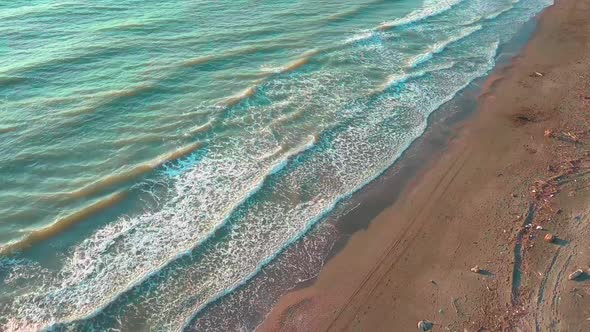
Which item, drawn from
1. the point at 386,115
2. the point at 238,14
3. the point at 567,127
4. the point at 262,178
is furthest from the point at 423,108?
the point at 238,14

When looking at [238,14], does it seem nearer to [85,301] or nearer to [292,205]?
[292,205]

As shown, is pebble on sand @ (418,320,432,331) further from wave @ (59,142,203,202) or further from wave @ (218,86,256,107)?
wave @ (218,86,256,107)

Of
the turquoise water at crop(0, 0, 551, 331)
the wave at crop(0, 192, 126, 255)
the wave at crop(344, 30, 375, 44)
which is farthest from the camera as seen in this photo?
the wave at crop(344, 30, 375, 44)

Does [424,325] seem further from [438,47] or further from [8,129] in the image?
[438,47]

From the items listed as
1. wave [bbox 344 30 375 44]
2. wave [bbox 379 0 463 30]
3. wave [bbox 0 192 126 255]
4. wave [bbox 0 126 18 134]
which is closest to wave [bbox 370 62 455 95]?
wave [bbox 344 30 375 44]

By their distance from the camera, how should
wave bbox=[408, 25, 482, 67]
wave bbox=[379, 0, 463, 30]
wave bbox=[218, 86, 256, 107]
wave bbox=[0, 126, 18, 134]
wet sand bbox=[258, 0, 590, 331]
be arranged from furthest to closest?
wave bbox=[379, 0, 463, 30] < wave bbox=[408, 25, 482, 67] < wave bbox=[218, 86, 256, 107] < wave bbox=[0, 126, 18, 134] < wet sand bbox=[258, 0, 590, 331]

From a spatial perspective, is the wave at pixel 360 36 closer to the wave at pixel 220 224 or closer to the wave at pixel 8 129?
the wave at pixel 220 224

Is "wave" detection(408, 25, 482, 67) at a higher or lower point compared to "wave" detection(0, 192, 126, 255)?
higher
